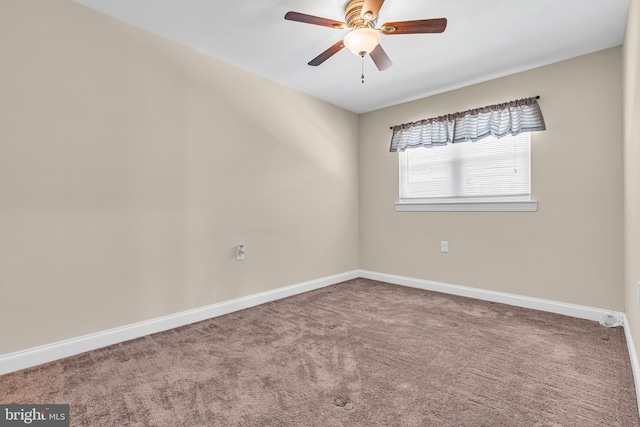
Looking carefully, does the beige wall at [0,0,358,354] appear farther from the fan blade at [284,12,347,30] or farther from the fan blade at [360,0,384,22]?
the fan blade at [360,0,384,22]

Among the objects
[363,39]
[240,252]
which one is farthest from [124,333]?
[363,39]

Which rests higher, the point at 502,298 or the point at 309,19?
the point at 309,19

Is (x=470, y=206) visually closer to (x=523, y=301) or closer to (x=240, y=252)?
(x=523, y=301)

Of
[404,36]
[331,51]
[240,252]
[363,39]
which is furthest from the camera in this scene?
[240,252]

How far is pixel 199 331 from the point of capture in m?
2.55

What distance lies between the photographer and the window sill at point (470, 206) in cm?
313

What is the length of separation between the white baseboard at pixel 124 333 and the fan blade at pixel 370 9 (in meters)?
2.58

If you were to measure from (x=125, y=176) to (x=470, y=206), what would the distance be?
3339mm

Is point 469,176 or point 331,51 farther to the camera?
point 469,176

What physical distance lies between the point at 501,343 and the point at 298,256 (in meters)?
2.16

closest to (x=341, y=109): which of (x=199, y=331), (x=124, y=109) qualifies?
(x=124, y=109)

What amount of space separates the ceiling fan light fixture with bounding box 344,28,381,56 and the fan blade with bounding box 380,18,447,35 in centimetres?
7

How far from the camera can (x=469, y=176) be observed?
3576 millimetres

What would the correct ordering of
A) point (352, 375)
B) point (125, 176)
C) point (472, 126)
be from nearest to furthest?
point (352, 375) < point (125, 176) < point (472, 126)
